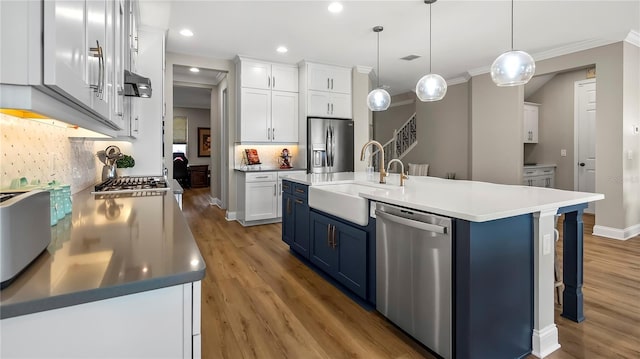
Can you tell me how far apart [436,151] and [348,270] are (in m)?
5.71

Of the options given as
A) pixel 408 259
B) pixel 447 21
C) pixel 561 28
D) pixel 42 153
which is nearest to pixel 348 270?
pixel 408 259

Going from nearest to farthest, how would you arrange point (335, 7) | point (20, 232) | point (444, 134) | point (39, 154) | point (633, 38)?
1. point (20, 232)
2. point (39, 154)
3. point (335, 7)
4. point (633, 38)
5. point (444, 134)

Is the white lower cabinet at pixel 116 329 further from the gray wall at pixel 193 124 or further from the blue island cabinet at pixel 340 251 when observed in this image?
the gray wall at pixel 193 124

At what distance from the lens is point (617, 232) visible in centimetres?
464

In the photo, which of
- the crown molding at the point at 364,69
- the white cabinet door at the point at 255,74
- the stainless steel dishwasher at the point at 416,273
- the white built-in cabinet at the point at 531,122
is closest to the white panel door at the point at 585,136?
the white built-in cabinet at the point at 531,122

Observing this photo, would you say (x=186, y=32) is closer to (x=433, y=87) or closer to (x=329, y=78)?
(x=329, y=78)

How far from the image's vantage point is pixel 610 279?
3.10 metres

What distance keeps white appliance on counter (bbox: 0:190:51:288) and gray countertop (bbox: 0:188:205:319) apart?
3cm

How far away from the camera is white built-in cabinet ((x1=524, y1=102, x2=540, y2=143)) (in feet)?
23.0

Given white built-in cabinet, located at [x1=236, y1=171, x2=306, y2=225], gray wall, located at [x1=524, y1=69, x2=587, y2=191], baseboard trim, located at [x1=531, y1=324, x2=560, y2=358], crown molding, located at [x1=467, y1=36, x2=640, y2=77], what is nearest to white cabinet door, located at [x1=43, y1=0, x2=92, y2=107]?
baseboard trim, located at [x1=531, y1=324, x2=560, y2=358]

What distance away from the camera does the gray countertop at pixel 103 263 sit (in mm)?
692

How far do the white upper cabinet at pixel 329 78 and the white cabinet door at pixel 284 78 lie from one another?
30 cm

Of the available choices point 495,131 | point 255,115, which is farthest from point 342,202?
point 495,131

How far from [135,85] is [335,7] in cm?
230
